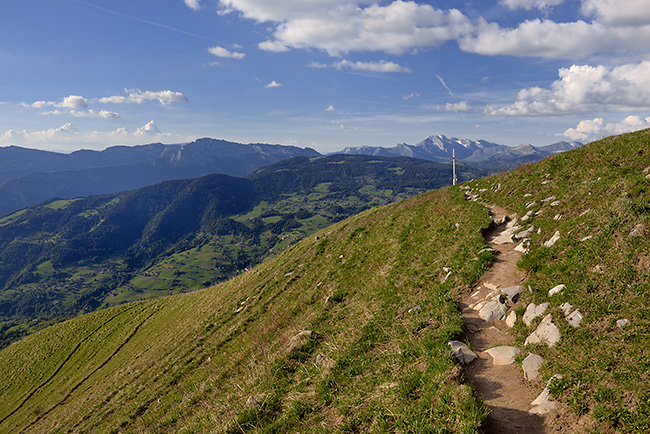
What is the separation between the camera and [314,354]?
39.8 feet

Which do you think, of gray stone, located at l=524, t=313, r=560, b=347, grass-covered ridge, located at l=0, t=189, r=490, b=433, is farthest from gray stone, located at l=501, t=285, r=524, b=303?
grass-covered ridge, located at l=0, t=189, r=490, b=433

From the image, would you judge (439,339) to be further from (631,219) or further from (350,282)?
(350,282)

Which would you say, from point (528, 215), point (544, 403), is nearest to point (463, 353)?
point (544, 403)

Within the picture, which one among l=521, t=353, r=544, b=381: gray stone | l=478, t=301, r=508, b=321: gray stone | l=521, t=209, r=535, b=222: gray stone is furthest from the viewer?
l=521, t=209, r=535, b=222: gray stone

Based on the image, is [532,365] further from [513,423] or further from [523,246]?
[523,246]

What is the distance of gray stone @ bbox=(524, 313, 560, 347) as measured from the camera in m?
8.32

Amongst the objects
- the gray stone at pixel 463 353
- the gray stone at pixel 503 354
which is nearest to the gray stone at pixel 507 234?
the gray stone at pixel 503 354

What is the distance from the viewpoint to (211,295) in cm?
4225

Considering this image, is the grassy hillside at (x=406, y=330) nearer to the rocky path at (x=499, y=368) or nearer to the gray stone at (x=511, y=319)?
the gray stone at (x=511, y=319)

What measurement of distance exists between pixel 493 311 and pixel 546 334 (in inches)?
86.1

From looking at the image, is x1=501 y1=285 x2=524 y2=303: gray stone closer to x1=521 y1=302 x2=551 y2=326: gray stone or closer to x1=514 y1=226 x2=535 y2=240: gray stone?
x1=521 y1=302 x2=551 y2=326: gray stone

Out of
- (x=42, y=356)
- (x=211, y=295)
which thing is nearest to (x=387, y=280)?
(x=211, y=295)

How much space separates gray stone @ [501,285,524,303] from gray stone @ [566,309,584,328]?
2.34 m

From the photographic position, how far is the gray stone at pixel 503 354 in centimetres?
853
